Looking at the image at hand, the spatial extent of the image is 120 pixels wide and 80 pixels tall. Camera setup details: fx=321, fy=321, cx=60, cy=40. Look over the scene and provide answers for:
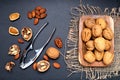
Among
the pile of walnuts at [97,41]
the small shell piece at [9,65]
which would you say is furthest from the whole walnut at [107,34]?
the small shell piece at [9,65]

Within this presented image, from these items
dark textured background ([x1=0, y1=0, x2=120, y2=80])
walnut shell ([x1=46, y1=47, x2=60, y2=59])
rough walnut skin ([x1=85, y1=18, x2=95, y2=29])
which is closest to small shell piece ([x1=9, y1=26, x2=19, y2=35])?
dark textured background ([x1=0, y1=0, x2=120, y2=80])

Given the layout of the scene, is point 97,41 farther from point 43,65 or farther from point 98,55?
point 43,65

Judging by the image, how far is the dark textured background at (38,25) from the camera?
1070 mm

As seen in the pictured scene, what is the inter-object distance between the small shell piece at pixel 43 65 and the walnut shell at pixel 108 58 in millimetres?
187

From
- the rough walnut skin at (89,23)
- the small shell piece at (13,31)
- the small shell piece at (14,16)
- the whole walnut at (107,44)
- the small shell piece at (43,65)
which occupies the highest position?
the small shell piece at (14,16)

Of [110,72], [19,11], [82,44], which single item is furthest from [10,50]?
[110,72]

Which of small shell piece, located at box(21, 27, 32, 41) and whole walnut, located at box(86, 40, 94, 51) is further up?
small shell piece, located at box(21, 27, 32, 41)

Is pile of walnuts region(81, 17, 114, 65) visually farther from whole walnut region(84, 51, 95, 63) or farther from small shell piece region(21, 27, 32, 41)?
small shell piece region(21, 27, 32, 41)

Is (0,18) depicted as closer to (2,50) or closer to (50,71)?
(2,50)

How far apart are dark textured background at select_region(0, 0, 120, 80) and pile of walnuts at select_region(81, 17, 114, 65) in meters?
0.08

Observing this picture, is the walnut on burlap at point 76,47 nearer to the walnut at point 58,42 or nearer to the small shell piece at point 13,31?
the walnut at point 58,42

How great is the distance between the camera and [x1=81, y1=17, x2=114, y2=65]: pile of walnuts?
1.03 metres

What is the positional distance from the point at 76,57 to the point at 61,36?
9 centimetres

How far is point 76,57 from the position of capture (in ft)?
3.53
